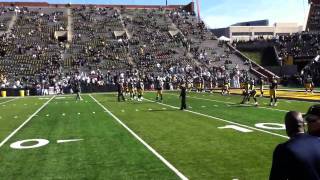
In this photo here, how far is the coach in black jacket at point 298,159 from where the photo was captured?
398 centimetres

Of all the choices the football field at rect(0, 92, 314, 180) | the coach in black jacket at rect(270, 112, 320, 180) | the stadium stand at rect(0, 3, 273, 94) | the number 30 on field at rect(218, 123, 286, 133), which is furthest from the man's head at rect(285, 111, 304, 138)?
the stadium stand at rect(0, 3, 273, 94)

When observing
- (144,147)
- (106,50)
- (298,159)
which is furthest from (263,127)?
(106,50)

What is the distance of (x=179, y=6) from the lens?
288 ft

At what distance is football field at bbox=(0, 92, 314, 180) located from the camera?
10.0m

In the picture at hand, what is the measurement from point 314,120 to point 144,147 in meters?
9.26

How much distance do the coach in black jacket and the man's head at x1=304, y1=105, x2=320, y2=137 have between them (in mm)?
58

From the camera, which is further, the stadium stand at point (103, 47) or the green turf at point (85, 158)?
the stadium stand at point (103, 47)

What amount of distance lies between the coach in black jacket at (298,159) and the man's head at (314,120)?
0.06m

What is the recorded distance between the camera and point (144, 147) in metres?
13.1

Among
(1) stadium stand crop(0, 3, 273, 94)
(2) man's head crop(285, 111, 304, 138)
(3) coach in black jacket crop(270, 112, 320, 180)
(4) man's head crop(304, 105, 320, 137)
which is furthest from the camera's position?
(1) stadium stand crop(0, 3, 273, 94)

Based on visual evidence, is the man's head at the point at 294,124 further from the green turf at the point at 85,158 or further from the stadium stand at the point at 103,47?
the stadium stand at the point at 103,47

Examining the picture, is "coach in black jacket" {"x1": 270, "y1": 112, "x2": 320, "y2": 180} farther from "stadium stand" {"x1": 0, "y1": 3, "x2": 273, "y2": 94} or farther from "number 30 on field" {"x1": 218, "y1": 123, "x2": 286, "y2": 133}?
"stadium stand" {"x1": 0, "y1": 3, "x2": 273, "y2": 94}

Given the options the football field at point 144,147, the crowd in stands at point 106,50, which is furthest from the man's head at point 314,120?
the crowd in stands at point 106,50

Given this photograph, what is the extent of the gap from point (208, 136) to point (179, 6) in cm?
7472
